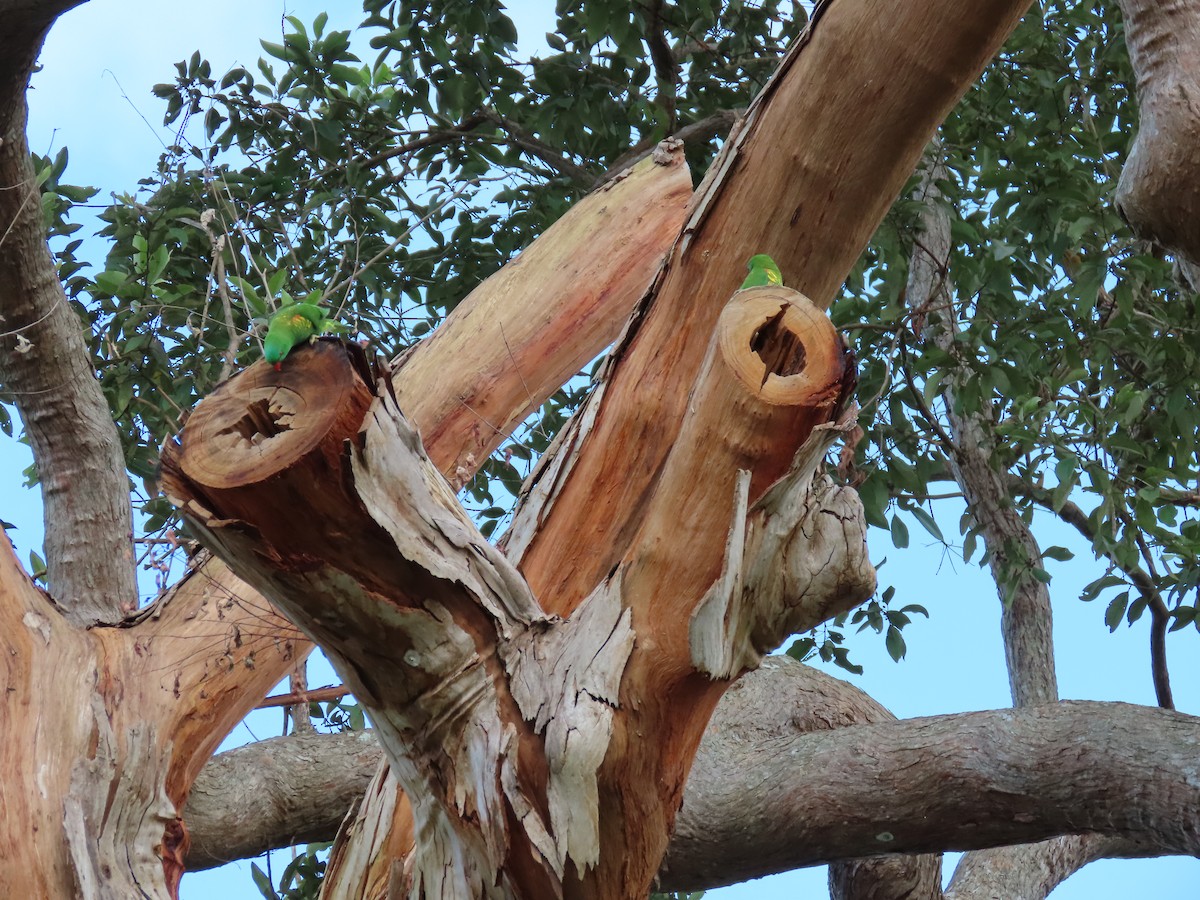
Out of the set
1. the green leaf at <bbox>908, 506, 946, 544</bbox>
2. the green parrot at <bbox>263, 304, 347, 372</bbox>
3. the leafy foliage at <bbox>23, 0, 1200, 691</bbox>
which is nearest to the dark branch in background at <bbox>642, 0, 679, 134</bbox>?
the leafy foliage at <bbox>23, 0, 1200, 691</bbox>

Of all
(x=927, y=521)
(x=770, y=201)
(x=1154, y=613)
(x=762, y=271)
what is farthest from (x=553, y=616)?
(x=1154, y=613)

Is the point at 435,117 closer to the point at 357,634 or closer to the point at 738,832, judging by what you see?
the point at 738,832

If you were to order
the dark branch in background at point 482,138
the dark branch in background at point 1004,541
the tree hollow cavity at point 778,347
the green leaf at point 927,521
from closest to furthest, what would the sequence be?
1. the tree hollow cavity at point 778,347
2. the green leaf at point 927,521
3. the dark branch in background at point 482,138
4. the dark branch in background at point 1004,541

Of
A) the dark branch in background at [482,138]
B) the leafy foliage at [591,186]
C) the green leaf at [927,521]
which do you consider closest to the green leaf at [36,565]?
the leafy foliage at [591,186]

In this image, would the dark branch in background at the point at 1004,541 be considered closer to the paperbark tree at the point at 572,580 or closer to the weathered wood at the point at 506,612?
the paperbark tree at the point at 572,580

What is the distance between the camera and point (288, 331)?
1.70 metres

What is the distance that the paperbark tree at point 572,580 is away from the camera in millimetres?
1616

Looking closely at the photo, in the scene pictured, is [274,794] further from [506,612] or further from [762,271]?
[762,271]

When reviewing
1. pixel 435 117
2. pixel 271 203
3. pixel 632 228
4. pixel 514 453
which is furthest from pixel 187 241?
pixel 632 228

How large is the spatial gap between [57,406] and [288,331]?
155 cm

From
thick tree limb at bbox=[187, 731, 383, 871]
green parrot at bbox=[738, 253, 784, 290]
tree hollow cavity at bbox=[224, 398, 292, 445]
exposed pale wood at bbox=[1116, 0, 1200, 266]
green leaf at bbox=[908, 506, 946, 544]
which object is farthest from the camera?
green leaf at bbox=[908, 506, 946, 544]

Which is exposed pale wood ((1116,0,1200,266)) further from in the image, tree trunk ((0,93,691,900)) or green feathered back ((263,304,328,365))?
green feathered back ((263,304,328,365))

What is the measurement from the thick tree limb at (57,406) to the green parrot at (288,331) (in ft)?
4.57

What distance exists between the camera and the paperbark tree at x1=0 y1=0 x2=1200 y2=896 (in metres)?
1.62
